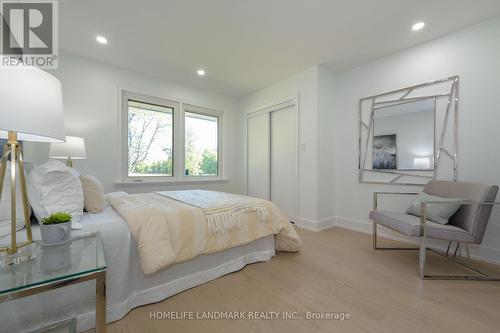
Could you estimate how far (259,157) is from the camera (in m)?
4.10

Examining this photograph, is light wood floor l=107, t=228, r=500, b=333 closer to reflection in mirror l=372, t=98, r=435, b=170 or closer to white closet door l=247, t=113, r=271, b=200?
reflection in mirror l=372, t=98, r=435, b=170

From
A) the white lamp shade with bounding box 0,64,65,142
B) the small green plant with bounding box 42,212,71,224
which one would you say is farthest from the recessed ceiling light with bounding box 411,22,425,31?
the small green plant with bounding box 42,212,71,224

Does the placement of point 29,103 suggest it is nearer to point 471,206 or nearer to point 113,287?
point 113,287

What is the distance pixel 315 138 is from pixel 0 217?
3.16 m

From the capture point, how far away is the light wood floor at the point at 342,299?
1229mm

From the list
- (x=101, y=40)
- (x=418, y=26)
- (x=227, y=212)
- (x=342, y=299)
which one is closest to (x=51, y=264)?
(x=227, y=212)

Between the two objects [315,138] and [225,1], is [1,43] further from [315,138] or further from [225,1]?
[315,138]

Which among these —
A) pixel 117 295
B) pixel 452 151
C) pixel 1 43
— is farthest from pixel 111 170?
pixel 452 151

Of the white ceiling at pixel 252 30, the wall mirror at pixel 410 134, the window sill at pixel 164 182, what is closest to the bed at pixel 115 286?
the window sill at pixel 164 182

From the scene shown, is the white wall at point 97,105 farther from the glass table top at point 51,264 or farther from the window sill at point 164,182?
the glass table top at point 51,264

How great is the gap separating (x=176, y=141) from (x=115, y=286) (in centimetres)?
279

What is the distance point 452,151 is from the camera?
7.55 feet

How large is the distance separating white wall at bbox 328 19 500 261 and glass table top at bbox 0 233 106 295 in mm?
2963

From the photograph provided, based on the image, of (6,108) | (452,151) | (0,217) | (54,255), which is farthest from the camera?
(452,151)
